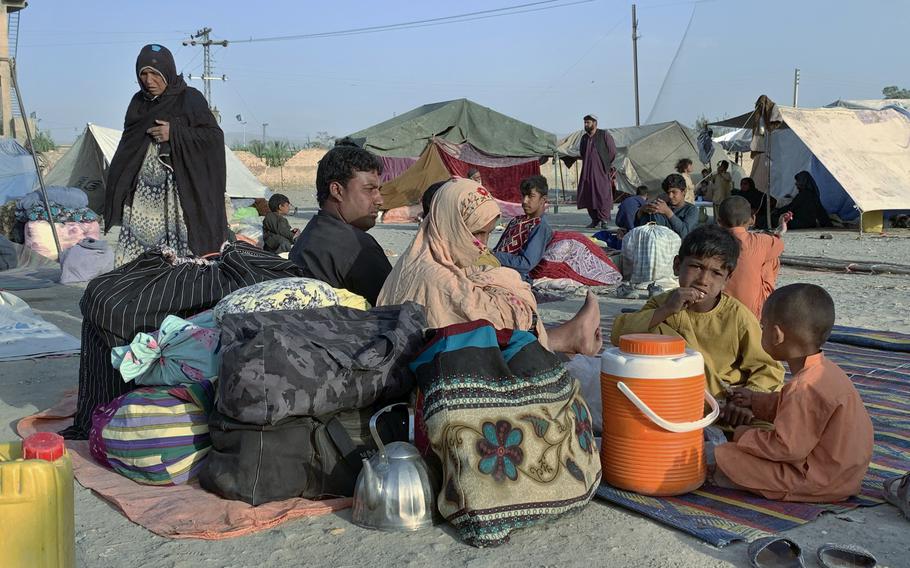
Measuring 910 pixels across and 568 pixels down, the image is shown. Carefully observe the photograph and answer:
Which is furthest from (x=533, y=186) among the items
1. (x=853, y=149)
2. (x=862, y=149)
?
(x=862, y=149)

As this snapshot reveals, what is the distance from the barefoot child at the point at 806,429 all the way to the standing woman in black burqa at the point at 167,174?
11.0ft

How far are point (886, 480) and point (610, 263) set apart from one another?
5596 millimetres

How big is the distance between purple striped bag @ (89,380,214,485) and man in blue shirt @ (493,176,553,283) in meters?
4.38

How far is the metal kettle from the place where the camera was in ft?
8.59

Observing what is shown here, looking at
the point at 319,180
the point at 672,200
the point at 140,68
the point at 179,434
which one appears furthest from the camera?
the point at 672,200

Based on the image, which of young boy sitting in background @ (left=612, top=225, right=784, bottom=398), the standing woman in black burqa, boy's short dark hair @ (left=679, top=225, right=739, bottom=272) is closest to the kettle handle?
young boy sitting in background @ (left=612, top=225, right=784, bottom=398)

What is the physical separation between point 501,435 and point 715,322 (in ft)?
4.50

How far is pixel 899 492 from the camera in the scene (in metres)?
2.68

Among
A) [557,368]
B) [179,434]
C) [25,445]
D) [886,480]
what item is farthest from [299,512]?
[886,480]

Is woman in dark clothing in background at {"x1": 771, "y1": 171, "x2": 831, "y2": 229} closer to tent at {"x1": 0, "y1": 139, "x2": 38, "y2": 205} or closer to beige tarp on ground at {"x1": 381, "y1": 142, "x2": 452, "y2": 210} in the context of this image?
beige tarp on ground at {"x1": 381, "y1": 142, "x2": 452, "y2": 210}

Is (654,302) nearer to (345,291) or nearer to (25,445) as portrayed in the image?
(345,291)

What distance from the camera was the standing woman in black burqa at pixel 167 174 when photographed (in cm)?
489

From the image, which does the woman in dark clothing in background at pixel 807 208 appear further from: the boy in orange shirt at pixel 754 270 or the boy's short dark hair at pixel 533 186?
the boy in orange shirt at pixel 754 270

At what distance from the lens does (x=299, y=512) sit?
9.02ft
